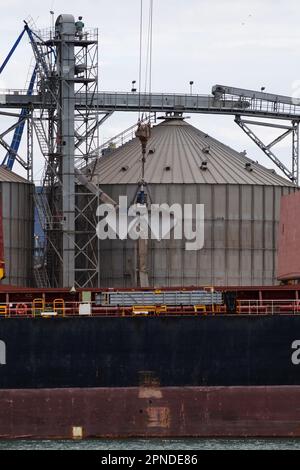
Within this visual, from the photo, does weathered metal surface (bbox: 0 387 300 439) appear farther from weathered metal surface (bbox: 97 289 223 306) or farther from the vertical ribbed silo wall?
the vertical ribbed silo wall

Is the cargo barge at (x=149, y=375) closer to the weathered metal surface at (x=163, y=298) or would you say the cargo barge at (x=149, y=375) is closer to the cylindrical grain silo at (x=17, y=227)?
the weathered metal surface at (x=163, y=298)

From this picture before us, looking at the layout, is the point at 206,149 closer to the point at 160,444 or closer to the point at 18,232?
the point at 18,232

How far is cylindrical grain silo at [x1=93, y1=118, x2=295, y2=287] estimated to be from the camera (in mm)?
102000

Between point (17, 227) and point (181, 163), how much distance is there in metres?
11.5

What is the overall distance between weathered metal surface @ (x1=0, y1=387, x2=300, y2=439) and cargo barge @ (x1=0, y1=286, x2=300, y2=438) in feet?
0.14

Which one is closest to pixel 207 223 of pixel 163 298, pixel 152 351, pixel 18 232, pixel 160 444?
pixel 18 232

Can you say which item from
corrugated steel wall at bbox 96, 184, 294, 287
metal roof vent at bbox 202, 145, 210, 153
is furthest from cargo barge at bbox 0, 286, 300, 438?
metal roof vent at bbox 202, 145, 210, 153

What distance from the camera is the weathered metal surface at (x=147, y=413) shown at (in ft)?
238

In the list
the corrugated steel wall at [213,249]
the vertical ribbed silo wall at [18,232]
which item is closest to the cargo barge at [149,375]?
the corrugated steel wall at [213,249]

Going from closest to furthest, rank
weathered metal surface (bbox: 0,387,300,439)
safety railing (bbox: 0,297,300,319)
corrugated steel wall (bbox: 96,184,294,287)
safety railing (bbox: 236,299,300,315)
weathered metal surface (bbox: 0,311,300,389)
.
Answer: weathered metal surface (bbox: 0,387,300,439)
weathered metal surface (bbox: 0,311,300,389)
safety railing (bbox: 0,297,300,319)
safety railing (bbox: 236,299,300,315)
corrugated steel wall (bbox: 96,184,294,287)

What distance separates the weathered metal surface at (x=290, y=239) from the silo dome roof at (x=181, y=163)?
17842 mm

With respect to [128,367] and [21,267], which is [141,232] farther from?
[128,367]
